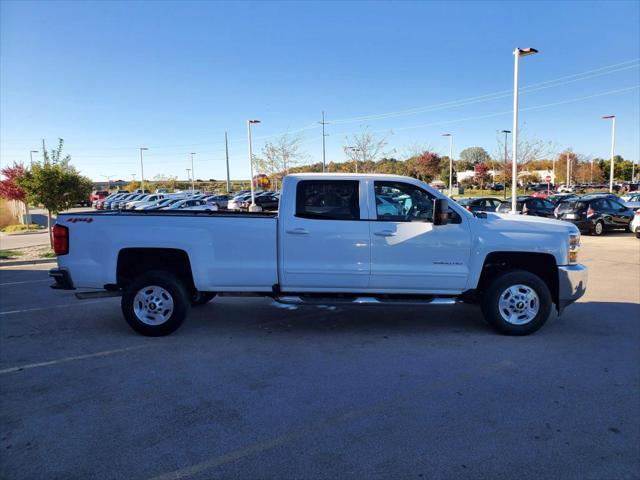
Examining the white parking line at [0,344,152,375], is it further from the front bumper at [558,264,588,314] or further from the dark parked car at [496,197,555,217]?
the dark parked car at [496,197,555,217]

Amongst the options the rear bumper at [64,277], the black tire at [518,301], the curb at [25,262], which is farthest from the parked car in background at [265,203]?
the black tire at [518,301]

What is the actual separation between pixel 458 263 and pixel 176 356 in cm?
349

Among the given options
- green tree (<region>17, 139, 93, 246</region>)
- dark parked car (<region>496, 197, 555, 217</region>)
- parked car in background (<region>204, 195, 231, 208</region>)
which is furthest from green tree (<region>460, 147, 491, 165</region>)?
green tree (<region>17, 139, 93, 246</region>)

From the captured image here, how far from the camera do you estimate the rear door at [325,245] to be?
5.73m

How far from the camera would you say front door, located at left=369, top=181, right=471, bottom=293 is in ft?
18.8

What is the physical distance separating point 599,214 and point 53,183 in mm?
20537

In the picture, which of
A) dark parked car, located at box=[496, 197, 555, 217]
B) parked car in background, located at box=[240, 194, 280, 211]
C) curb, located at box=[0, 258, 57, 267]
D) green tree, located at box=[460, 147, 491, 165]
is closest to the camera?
curb, located at box=[0, 258, 57, 267]

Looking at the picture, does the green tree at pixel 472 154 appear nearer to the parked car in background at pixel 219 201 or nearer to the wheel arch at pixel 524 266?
the parked car in background at pixel 219 201

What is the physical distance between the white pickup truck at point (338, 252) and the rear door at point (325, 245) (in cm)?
1

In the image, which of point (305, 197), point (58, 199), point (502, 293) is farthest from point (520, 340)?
point (58, 199)

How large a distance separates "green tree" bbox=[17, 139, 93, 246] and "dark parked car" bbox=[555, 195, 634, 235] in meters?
19.0

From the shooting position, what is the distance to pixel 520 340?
18.8 ft

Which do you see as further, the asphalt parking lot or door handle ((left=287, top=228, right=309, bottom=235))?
door handle ((left=287, top=228, right=309, bottom=235))

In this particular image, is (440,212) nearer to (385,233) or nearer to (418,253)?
(418,253)
